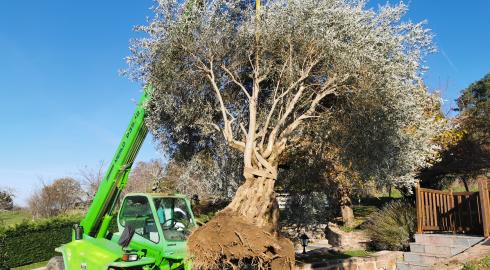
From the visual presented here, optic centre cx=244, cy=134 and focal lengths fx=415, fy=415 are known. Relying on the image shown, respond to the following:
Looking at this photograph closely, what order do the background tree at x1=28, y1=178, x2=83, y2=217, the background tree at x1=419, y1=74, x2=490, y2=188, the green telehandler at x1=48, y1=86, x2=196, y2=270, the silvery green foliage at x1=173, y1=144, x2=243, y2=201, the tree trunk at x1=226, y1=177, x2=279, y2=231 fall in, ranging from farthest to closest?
1. the background tree at x1=28, y1=178, x2=83, y2=217
2. the background tree at x1=419, y1=74, x2=490, y2=188
3. the silvery green foliage at x1=173, y1=144, x2=243, y2=201
4. the green telehandler at x1=48, y1=86, x2=196, y2=270
5. the tree trunk at x1=226, y1=177, x2=279, y2=231

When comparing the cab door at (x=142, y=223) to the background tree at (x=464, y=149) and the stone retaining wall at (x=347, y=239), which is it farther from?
the background tree at (x=464, y=149)

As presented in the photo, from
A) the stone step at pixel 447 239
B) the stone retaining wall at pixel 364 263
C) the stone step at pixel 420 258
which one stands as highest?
the stone step at pixel 447 239

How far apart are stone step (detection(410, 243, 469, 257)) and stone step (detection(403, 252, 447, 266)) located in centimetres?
10

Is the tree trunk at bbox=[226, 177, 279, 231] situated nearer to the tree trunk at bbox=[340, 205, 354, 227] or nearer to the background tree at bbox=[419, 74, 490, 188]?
the tree trunk at bbox=[340, 205, 354, 227]

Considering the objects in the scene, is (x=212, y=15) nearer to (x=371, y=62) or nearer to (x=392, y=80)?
(x=371, y=62)

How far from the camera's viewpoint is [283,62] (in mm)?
8352

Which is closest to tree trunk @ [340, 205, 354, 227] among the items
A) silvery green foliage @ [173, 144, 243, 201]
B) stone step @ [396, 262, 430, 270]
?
stone step @ [396, 262, 430, 270]

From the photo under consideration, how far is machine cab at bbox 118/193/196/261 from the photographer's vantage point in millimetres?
6668

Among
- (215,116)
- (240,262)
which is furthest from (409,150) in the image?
(240,262)

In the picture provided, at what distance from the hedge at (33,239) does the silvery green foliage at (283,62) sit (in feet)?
38.5

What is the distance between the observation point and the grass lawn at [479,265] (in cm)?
704

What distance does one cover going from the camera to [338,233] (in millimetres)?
18078

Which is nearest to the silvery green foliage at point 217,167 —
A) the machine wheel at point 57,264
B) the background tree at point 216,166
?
the background tree at point 216,166

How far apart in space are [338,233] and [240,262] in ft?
43.8
